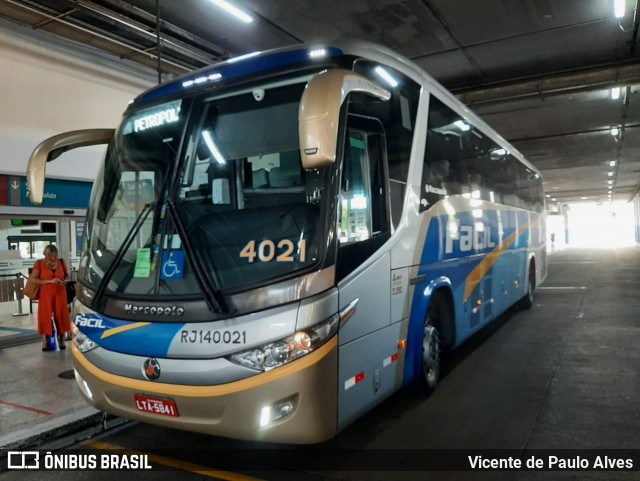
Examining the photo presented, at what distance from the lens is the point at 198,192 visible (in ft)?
13.1

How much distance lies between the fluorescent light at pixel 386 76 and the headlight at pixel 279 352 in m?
2.40

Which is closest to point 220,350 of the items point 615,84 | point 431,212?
point 431,212

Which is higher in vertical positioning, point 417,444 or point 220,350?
point 220,350

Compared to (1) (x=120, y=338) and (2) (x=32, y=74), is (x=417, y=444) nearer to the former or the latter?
(1) (x=120, y=338)

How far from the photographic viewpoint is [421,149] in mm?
5184

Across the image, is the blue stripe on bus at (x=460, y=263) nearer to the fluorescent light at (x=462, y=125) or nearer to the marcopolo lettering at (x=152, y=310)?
the fluorescent light at (x=462, y=125)

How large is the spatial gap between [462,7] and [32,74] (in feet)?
24.5

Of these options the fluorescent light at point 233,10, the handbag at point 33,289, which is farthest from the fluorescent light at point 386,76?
the handbag at point 33,289

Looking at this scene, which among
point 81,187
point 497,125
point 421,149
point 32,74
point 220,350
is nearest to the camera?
point 220,350

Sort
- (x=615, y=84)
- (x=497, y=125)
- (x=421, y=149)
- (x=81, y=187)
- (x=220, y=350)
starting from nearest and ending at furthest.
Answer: (x=220, y=350) → (x=421, y=149) → (x=81, y=187) → (x=615, y=84) → (x=497, y=125)

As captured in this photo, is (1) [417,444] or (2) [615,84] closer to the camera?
(1) [417,444]

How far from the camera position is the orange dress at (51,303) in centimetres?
790

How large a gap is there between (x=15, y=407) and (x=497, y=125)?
624 inches

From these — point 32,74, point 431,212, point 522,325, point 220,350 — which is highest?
point 32,74
